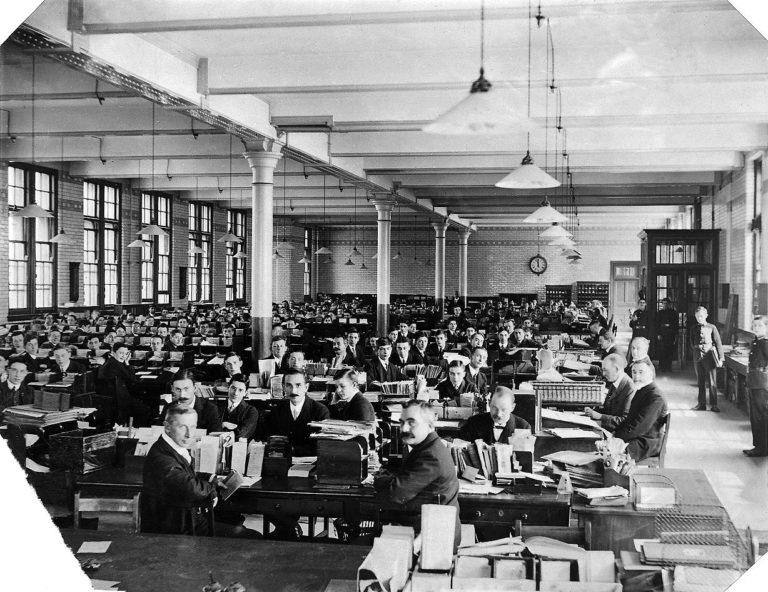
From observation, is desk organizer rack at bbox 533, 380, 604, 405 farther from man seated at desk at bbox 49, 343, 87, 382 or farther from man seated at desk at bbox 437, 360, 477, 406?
man seated at desk at bbox 49, 343, 87, 382

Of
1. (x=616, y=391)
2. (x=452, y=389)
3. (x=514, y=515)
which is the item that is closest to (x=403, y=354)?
(x=452, y=389)

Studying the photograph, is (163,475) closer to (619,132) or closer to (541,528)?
(541,528)

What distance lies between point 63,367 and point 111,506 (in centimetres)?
472

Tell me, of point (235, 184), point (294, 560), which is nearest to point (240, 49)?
point (294, 560)

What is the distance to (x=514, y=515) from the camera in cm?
432

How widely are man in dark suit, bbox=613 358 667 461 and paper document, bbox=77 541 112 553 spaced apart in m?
3.86

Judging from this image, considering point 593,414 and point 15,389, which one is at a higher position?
point 15,389

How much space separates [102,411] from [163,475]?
3478 mm

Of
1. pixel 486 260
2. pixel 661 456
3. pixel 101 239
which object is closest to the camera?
pixel 661 456

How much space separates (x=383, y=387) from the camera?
7.77 m

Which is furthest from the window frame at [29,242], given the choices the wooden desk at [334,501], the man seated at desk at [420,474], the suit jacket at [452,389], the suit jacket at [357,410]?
the man seated at desk at [420,474]

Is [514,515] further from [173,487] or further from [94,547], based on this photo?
[94,547]

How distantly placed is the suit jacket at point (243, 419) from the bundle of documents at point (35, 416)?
1.20 metres

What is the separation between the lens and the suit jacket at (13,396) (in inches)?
270
